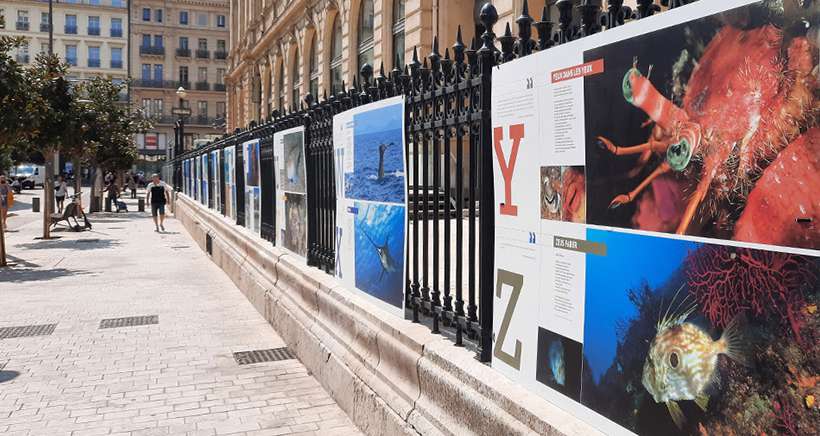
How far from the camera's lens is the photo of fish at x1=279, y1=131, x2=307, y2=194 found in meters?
6.80

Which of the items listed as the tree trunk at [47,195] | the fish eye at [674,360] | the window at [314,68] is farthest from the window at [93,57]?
the fish eye at [674,360]

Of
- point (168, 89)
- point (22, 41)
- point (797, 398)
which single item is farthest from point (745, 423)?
point (168, 89)

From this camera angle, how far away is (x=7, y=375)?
5754mm

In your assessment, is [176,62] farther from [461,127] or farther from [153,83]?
[461,127]

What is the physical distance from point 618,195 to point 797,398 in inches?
33.9

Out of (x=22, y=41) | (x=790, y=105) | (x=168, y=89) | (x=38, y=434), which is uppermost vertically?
(x=168, y=89)

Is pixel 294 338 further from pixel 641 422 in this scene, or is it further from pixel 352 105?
→ pixel 641 422

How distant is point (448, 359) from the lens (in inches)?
137

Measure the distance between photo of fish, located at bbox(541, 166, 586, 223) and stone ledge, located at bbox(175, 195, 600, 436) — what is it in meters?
0.77

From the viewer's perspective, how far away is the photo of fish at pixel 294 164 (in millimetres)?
6801

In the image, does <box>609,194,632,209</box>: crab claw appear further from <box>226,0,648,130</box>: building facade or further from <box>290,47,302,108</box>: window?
<box>290,47,302,108</box>: window

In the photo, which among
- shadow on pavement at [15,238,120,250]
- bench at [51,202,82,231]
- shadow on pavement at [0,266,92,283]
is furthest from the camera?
bench at [51,202,82,231]

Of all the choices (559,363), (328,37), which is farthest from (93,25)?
(559,363)

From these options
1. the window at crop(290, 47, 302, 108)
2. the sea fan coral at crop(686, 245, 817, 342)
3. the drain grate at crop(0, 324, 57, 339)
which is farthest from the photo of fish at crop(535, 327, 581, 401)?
the window at crop(290, 47, 302, 108)
